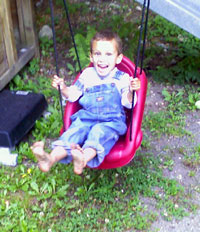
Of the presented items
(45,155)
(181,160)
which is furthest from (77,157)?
(181,160)

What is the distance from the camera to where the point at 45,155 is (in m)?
2.36

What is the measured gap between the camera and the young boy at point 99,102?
8.61 ft

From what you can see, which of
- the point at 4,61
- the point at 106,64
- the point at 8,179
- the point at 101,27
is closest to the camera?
the point at 106,64

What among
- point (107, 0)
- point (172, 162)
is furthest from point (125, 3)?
point (172, 162)

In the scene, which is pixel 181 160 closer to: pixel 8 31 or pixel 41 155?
pixel 41 155

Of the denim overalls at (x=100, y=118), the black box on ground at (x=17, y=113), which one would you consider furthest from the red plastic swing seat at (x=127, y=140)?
the black box on ground at (x=17, y=113)

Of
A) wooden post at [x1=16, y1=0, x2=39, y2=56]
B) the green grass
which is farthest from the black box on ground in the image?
wooden post at [x1=16, y1=0, x2=39, y2=56]

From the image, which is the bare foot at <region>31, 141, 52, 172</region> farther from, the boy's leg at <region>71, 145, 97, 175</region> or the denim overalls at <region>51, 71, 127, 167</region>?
the denim overalls at <region>51, 71, 127, 167</region>

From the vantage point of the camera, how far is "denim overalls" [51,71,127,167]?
8.98 feet

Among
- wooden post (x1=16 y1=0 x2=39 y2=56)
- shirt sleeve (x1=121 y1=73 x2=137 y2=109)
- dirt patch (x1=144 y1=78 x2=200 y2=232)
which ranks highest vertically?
shirt sleeve (x1=121 y1=73 x2=137 y2=109)

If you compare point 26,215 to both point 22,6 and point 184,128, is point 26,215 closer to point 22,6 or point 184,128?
point 184,128

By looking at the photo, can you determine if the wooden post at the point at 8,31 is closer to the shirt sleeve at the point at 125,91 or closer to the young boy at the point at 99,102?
the young boy at the point at 99,102

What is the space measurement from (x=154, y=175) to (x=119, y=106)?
77 centimetres

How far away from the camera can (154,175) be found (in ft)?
10.9
